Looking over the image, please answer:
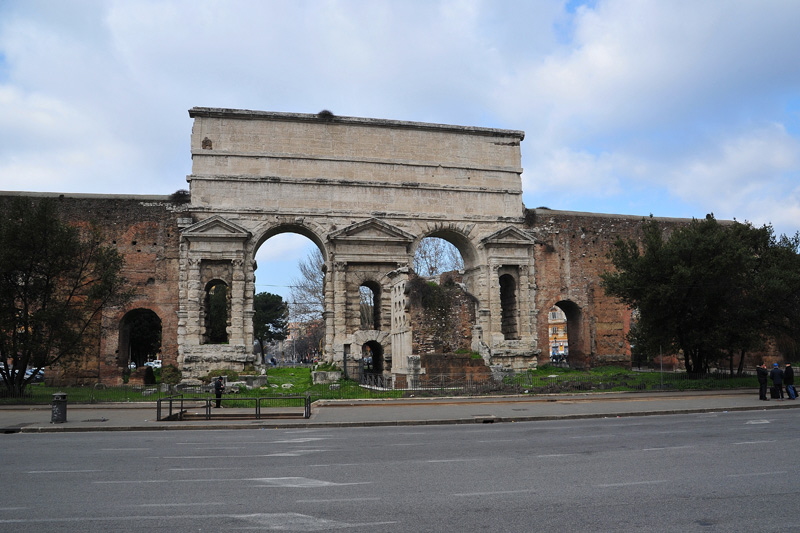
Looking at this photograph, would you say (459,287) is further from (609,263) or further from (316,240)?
(609,263)

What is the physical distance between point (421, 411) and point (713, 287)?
1282cm

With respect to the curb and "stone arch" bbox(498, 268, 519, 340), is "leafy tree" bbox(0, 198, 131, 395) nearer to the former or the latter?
the curb

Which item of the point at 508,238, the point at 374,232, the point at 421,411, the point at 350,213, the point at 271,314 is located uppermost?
the point at 350,213

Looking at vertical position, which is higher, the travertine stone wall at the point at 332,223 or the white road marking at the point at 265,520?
the travertine stone wall at the point at 332,223

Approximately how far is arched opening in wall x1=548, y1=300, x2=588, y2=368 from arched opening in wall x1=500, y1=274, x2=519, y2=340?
9.39 ft

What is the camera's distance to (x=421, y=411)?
676 inches

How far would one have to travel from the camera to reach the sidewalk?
578 inches

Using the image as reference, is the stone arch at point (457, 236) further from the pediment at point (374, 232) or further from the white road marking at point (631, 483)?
the white road marking at point (631, 483)

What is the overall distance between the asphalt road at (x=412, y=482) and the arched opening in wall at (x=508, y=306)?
19.8 m

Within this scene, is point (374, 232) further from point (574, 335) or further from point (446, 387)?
point (574, 335)

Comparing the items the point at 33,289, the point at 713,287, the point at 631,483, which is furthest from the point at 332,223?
the point at 631,483

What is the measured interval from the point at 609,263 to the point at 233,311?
64.7 ft

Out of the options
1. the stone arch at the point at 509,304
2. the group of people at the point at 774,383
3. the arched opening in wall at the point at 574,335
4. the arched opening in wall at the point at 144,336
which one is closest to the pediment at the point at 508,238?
the stone arch at the point at 509,304

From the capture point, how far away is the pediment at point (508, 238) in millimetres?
31203
